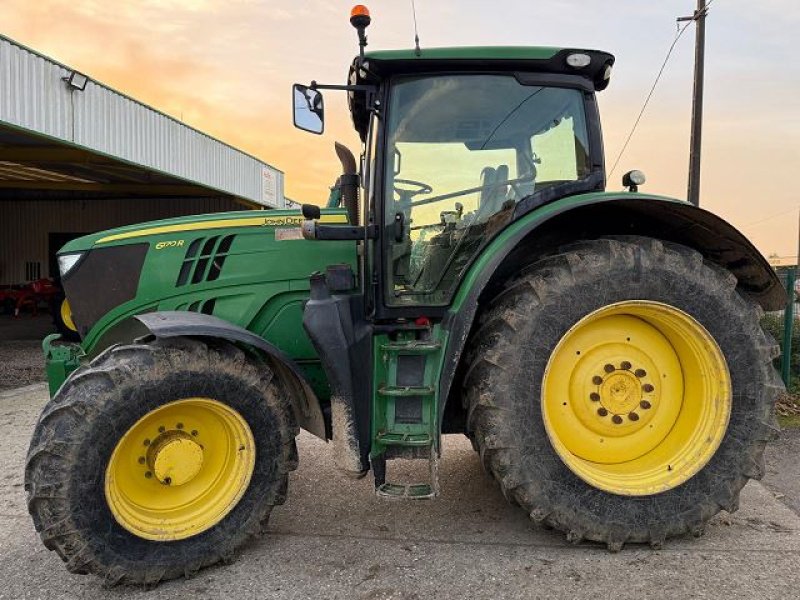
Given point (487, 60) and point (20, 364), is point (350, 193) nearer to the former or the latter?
point (487, 60)

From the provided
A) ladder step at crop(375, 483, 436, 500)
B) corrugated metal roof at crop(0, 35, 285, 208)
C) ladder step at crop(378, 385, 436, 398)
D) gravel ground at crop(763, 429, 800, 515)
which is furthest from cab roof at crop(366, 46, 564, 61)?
corrugated metal roof at crop(0, 35, 285, 208)

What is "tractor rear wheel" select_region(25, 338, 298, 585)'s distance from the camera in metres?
2.43

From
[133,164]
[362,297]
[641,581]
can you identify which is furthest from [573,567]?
[133,164]

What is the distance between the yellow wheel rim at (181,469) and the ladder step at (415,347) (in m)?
0.76

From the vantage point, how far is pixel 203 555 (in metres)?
2.63

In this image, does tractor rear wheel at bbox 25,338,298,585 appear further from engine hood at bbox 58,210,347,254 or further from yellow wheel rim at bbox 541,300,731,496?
yellow wheel rim at bbox 541,300,731,496

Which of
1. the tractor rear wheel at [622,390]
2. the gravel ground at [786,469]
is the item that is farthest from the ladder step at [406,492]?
the gravel ground at [786,469]

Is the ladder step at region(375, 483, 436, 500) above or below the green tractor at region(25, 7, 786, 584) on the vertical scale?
below

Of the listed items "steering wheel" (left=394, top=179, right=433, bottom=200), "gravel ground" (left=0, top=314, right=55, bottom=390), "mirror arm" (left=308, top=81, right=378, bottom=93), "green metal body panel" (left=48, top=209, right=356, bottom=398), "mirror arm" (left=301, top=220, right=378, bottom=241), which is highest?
"mirror arm" (left=308, top=81, right=378, bottom=93)

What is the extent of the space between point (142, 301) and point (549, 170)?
2.31 metres

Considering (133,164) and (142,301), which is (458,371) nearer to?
(142,301)

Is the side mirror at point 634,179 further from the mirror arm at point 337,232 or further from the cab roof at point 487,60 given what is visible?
the mirror arm at point 337,232

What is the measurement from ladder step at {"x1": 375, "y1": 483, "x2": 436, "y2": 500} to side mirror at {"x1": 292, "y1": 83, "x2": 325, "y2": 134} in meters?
1.76

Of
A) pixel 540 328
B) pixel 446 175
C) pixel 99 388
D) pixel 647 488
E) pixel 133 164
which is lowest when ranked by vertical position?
pixel 647 488
